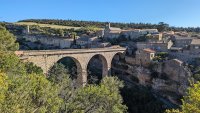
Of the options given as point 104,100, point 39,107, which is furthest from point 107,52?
point 39,107

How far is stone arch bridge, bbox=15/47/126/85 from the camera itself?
3856 cm

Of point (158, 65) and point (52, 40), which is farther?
point (52, 40)

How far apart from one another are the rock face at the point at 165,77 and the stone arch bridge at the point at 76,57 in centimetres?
433

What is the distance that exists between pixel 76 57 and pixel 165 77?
45.5ft

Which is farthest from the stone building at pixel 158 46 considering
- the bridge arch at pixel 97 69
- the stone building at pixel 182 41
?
the bridge arch at pixel 97 69

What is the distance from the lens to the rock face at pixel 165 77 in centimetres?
4291

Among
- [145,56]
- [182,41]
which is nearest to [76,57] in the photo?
[145,56]

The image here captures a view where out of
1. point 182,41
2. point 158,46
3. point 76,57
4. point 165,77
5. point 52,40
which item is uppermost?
point 182,41

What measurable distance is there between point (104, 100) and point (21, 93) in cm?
926

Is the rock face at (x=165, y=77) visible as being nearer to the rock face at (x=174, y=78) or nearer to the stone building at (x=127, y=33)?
the rock face at (x=174, y=78)

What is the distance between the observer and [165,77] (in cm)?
4572

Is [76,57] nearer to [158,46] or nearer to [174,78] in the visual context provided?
[174,78]

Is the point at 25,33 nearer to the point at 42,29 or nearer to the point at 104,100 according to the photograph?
the point at 42,29

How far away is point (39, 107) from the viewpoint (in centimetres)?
2361
